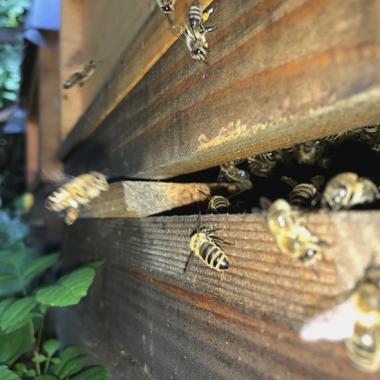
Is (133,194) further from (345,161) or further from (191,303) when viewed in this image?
(345,161)

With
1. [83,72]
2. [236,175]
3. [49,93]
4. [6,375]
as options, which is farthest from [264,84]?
[49,93]

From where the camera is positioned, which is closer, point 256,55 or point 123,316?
point 256,55

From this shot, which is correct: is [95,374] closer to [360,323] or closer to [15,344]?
[15,344]

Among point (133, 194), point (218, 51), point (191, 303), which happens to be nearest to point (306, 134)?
point (218, 51)

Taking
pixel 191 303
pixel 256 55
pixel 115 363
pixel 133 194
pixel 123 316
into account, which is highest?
pixel 256 55

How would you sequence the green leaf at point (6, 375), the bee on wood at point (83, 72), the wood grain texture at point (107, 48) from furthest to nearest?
the bee on wood at point (83, 72), the green leaf at point (6, 375), the wood grain texture at point (107, 48)

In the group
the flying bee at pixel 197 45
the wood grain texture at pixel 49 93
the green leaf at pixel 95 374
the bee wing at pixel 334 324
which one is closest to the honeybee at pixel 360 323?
the bee wing at pixel 334 324

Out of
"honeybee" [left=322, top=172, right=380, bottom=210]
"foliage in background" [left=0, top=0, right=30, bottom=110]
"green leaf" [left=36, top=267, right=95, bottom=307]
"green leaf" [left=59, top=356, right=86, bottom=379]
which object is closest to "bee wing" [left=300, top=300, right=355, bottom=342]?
"honeybee" [left=322, top=172, right=380, bottom=210]

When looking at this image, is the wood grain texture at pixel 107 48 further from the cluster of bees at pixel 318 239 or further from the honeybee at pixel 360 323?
the honeybee at pixel 360 323
